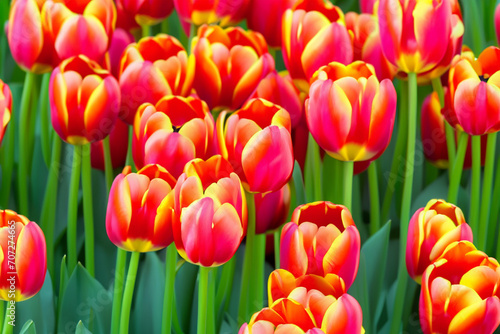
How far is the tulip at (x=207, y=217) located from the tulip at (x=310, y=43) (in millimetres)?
284

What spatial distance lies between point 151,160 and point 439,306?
0.34 metres

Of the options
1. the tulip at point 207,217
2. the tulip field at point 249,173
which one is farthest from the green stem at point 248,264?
the tulip at point 207,217

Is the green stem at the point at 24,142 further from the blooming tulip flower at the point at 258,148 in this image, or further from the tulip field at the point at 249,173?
the blooming tulip flower at the point at 258,148

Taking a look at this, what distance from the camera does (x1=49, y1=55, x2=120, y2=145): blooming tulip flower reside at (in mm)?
890

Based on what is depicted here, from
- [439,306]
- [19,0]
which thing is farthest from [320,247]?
[19,0]

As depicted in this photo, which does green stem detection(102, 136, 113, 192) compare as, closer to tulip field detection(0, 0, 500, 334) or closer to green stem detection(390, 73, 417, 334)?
tulip field detection(0, 0, 500, 334)

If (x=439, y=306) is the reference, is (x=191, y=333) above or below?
below

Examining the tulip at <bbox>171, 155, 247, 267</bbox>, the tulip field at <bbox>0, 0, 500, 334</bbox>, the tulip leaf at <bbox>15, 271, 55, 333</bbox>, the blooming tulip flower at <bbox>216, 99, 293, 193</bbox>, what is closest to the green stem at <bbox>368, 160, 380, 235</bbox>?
the tulip field at <bbox>0, 0, 500, 334</bbox>

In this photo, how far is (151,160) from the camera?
0.80 meters

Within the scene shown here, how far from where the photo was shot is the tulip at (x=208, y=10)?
108 cm

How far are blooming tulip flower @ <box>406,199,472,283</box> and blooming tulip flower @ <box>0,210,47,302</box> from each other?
39 centimetres

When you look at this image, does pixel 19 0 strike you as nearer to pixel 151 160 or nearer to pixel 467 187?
pixel 151 160

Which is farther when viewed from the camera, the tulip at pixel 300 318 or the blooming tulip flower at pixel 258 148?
the blooming tulip flower at pixel 258 148

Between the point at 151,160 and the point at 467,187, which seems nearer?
the point at 151,160
